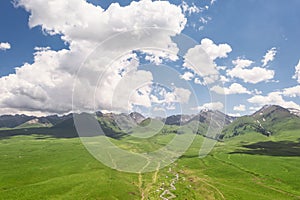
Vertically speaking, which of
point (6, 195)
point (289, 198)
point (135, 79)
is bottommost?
point (289, 198)

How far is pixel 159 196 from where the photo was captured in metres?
63.4

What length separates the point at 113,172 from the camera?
A: 3597 inches

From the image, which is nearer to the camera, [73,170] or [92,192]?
[92,192]

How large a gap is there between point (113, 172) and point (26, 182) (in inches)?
1074

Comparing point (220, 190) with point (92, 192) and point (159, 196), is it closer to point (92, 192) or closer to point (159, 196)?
point (159, 196)

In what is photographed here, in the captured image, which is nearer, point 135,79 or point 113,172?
point 135,79

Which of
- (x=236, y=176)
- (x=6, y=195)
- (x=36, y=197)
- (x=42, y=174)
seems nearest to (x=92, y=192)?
(x=36, y=197)

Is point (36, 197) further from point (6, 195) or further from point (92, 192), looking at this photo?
point (92, 192)

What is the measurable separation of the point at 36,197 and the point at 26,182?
64.8 ft

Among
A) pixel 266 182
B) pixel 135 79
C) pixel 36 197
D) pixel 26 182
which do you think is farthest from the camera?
pixel 266 182

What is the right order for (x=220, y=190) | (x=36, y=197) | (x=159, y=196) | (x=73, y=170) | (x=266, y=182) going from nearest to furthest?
1. (x=36, y=197)
2. (x=159, y=196)
3. (x=220, y=190)
4. (x=266, y=182)
5. (x=73, y=170)

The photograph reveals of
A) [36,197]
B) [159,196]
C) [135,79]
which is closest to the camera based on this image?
[135,79]

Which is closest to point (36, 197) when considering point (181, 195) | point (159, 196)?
point (159, 196)

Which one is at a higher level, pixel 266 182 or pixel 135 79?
pixel 135 79
